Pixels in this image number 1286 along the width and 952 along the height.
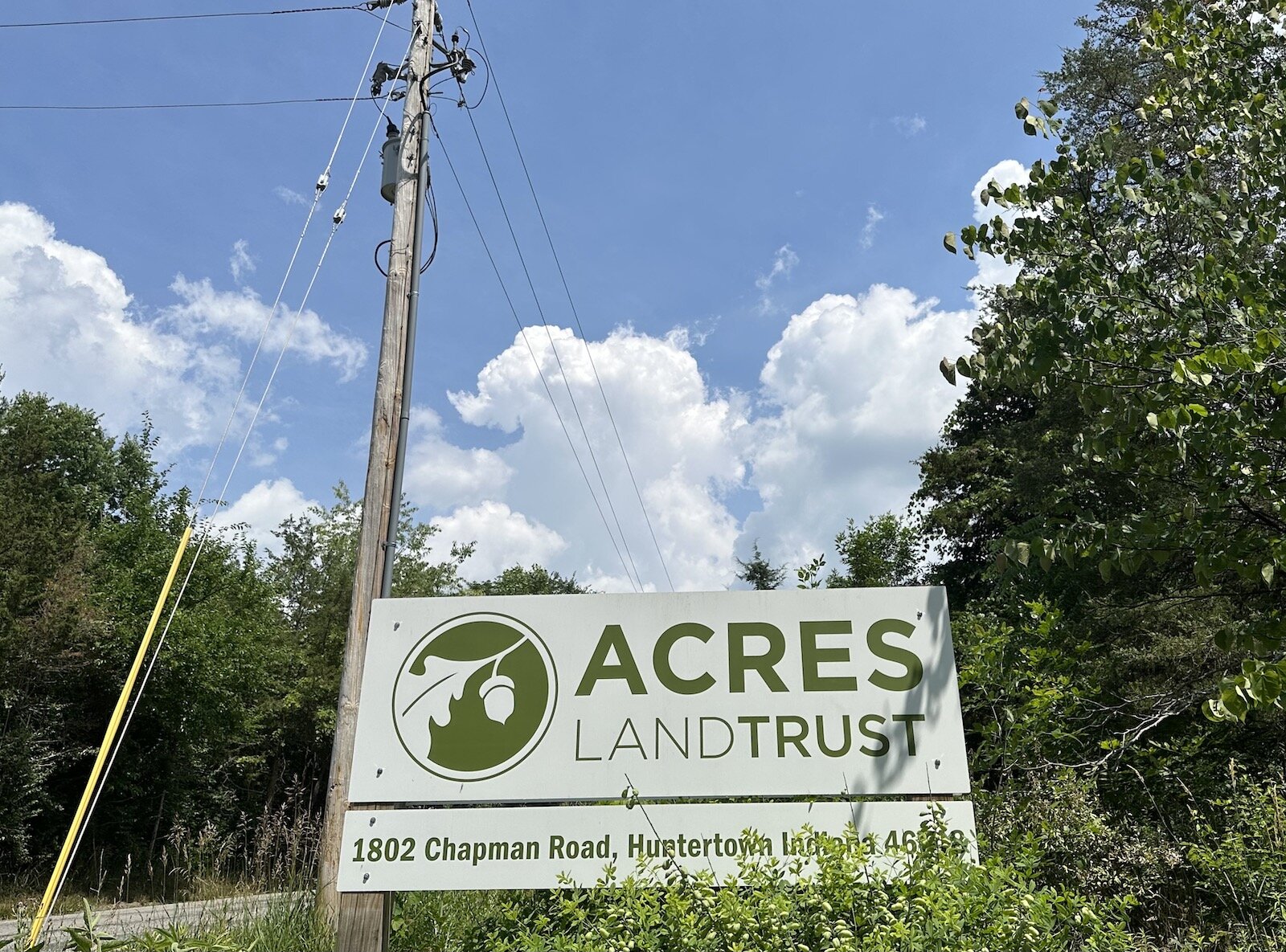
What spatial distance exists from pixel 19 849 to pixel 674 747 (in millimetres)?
16128

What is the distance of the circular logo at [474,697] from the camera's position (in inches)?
139

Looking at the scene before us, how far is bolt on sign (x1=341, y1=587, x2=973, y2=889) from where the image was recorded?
3.44 metres

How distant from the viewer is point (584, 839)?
133 inches

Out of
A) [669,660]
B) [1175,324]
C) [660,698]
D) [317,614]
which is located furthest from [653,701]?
[317,614]

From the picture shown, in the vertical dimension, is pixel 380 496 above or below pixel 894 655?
above

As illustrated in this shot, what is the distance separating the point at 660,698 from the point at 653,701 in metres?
0.03

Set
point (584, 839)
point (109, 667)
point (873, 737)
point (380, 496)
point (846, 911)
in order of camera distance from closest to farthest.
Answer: point (846, 911) < point (584, 839) < point (873, 737) < point (380, 496) < point (109, 667)

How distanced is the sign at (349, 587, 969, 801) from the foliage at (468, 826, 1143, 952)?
406mm

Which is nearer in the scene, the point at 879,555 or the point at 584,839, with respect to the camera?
the point at 584,839

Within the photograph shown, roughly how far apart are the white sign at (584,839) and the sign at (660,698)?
7cm

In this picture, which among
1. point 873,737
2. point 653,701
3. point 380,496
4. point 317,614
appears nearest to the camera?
point 873,737

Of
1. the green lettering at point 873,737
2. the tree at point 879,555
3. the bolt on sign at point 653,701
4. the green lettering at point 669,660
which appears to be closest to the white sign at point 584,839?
the bolt on sign at point 653,701

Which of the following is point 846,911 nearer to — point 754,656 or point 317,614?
point 754,656

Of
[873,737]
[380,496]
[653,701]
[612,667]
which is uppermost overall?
[380,496]
